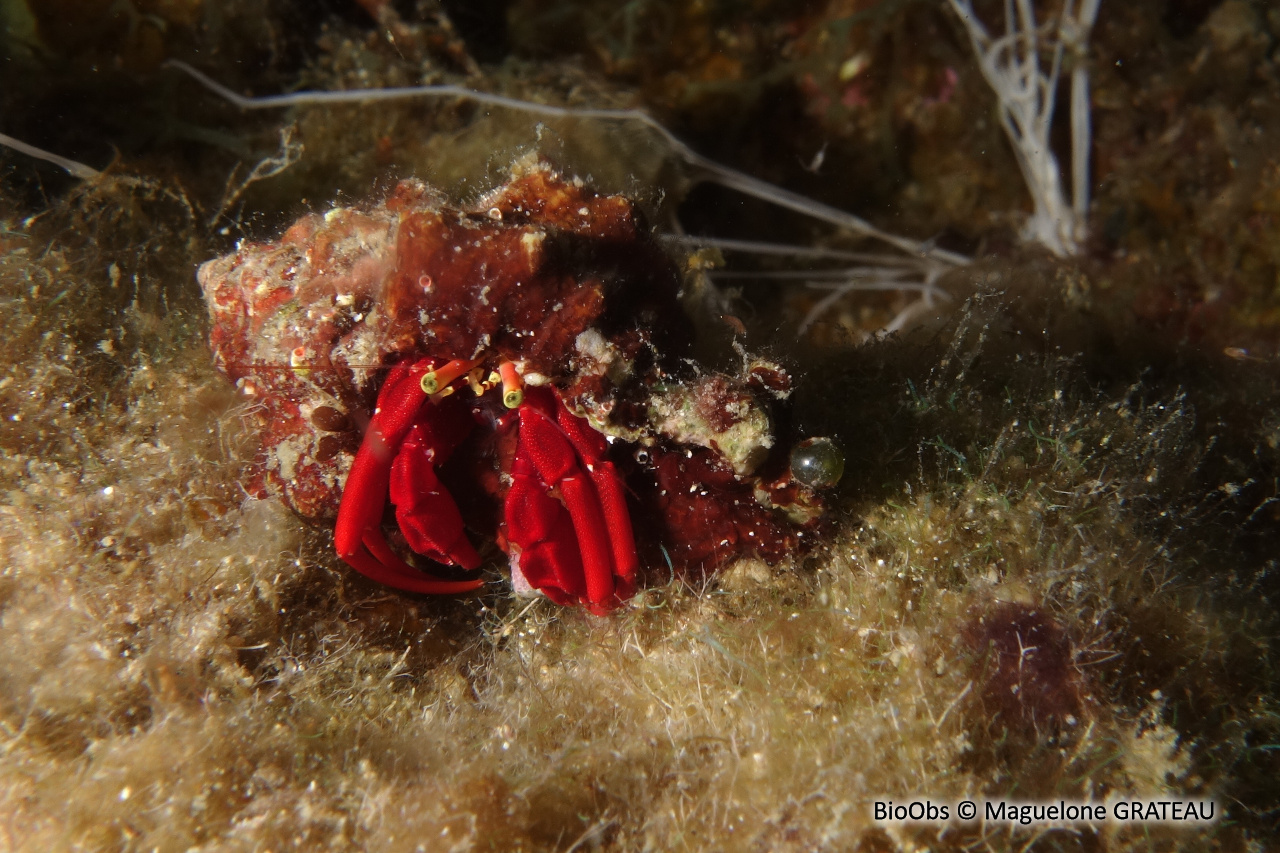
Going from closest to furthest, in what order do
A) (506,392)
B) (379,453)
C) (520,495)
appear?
(506,392)
(379,453)
(520,495)

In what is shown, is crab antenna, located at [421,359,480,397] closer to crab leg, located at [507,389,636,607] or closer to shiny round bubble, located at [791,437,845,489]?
crab leg, located at [507,389,636,607]

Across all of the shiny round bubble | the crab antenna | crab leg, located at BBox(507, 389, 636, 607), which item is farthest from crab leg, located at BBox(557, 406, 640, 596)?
the shiny round bubble

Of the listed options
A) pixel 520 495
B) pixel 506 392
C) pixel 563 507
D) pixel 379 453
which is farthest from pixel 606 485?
pixel 379 453

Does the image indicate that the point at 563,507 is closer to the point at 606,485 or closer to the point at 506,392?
the point at 606,485

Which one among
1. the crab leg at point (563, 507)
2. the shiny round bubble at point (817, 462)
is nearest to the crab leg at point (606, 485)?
the crab leg at point (563, 507)

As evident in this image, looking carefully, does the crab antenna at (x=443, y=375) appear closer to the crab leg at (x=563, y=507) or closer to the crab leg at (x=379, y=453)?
the crab leg at (x=379, y=453)

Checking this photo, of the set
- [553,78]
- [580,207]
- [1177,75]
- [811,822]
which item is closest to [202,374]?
[580,207]
